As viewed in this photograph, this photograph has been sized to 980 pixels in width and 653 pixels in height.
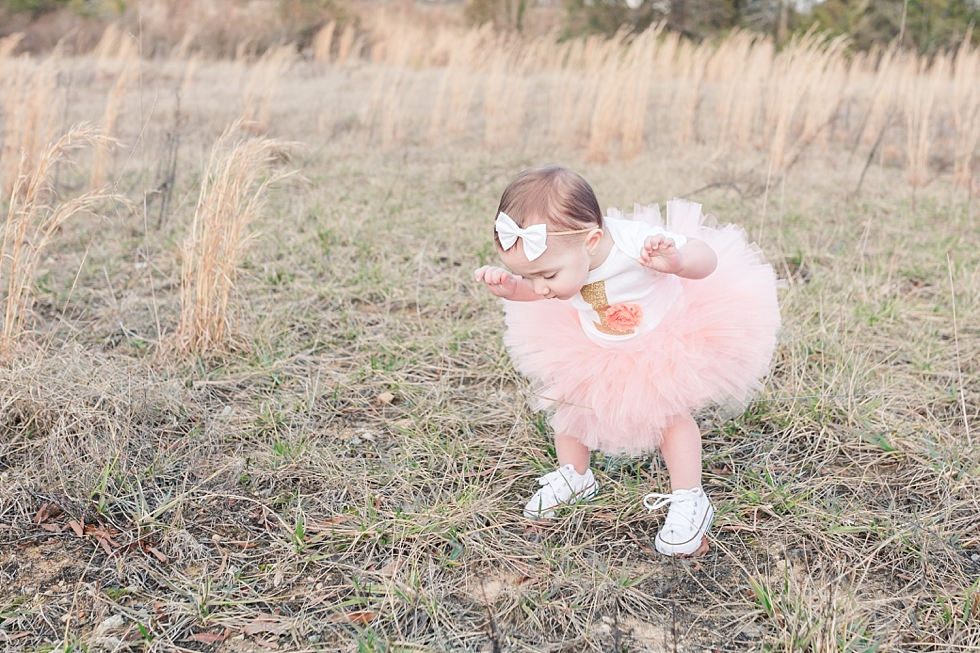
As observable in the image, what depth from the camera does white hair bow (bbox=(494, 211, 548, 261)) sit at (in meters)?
1.43

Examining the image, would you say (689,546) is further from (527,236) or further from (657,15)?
(657,15)

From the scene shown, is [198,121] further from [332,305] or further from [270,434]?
[270,434]

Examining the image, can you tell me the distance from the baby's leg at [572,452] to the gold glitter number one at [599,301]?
1.02ft

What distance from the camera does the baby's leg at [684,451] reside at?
1688 millimetres

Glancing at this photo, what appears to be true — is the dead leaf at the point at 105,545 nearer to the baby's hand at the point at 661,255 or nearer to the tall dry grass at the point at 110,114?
the baby's hand at the point at 661,255

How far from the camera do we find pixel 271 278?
3.11m

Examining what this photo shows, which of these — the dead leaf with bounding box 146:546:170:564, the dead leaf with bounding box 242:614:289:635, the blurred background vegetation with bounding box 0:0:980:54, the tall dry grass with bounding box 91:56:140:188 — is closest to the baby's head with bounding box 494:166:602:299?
the dead leaf with bounding box 242:614:289:635

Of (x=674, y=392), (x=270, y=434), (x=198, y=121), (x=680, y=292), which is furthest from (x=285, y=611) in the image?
(x=198, y=121)

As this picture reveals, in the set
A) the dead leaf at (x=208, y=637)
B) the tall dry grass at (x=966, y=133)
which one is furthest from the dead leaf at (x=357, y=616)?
the tall dry grass at (x=966, y=133)

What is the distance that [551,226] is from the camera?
1.45 m

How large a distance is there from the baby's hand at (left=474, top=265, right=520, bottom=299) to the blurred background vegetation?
1168 centimetres

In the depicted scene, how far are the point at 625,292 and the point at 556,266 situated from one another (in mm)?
194

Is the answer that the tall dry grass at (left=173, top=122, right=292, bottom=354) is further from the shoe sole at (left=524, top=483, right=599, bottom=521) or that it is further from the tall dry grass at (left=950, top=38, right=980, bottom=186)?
the tall dry grass at (left=950, top=38, right=980, bottom=186)

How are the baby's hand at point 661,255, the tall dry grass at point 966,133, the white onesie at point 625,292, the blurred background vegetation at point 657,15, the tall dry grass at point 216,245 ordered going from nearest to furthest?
1. the baby's hand at point 661,255
2. the white onesie at point 625,292
3. the tall dry grass at point 216,245
4. the tall dry grass at point 966,133
5. the blurred background vegetation at point 657,15
